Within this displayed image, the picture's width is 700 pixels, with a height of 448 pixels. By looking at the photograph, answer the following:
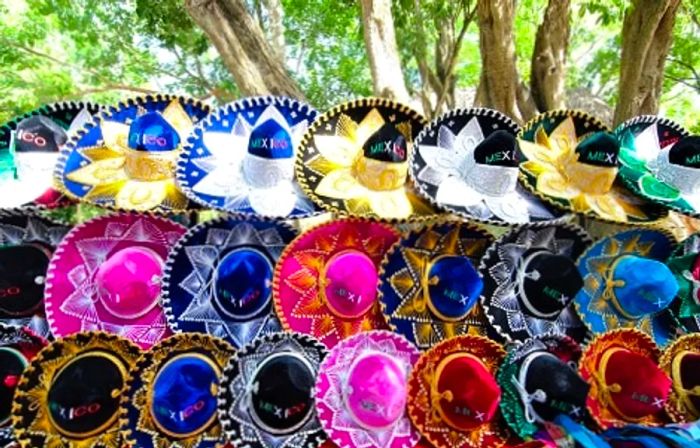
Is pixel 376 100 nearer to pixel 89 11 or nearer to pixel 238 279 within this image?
pixel 238 279

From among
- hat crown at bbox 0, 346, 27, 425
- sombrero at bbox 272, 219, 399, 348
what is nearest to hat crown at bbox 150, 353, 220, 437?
sombrero at bbox 272, 219, 399, 348

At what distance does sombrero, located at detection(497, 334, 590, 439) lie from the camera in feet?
4.12

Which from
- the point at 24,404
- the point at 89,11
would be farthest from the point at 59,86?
the point at 24,404

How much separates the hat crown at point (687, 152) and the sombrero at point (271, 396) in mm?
1217

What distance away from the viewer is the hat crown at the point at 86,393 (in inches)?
47.4

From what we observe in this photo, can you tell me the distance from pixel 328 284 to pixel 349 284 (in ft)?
0.23

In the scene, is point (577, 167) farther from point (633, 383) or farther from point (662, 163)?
point (633, 383)

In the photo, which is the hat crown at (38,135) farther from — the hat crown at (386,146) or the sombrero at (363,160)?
the hat crown at (386,146)

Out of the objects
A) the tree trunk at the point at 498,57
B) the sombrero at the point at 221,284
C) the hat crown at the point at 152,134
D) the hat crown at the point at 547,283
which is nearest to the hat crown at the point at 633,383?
the hat crown at the point at 547,283

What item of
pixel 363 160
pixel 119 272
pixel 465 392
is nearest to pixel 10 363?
pixel 119 272

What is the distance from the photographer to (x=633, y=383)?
4.60 ft

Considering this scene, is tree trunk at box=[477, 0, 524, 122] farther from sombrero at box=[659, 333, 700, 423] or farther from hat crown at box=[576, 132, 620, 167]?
sombrero at box=[659, 333, 700, 423]

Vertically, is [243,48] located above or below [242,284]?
above

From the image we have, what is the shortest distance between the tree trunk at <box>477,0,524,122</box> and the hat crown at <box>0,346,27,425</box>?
2.05 meters
